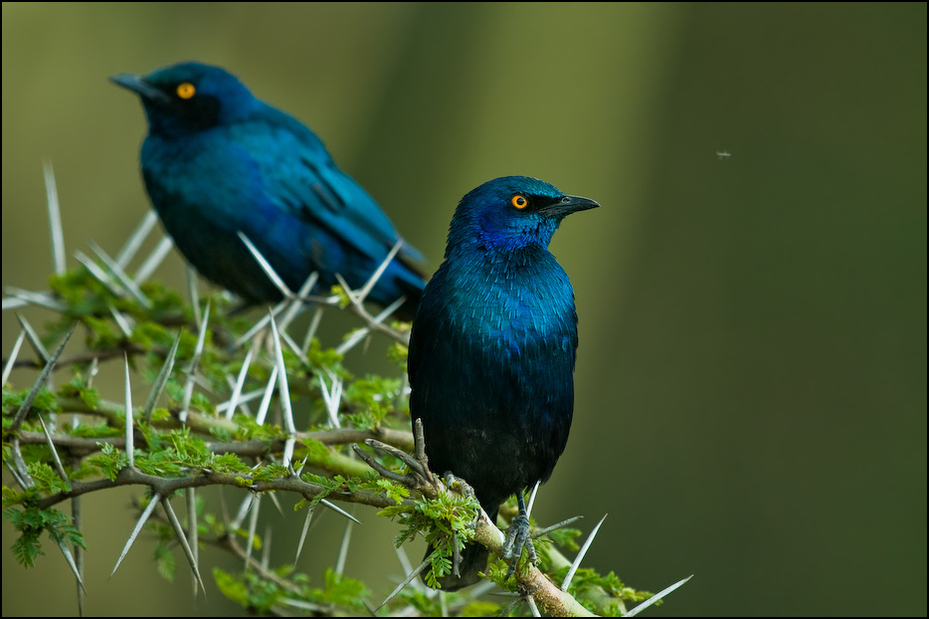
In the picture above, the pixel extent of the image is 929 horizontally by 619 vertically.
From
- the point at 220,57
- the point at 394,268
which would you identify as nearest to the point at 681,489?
the point at 394,268

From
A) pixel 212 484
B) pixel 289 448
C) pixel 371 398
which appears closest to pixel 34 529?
pixel 212 484

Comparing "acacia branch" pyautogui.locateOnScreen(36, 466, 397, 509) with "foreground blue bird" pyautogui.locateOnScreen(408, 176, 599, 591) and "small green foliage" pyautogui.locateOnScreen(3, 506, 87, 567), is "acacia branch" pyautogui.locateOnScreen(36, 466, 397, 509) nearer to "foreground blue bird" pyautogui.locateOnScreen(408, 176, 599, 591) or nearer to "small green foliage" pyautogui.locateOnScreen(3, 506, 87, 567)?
"small green foliage" pyautogui.locateOnScreen(3, 506, 87, 567)

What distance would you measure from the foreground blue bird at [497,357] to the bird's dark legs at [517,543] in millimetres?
29

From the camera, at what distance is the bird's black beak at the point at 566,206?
10.1 ft

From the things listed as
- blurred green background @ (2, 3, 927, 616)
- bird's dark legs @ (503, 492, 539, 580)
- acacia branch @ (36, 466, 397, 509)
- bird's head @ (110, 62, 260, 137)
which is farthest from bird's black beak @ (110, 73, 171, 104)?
bird's dark legs @ (503, 492, 539, 580)

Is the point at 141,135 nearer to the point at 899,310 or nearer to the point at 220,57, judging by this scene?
the point at 220,57

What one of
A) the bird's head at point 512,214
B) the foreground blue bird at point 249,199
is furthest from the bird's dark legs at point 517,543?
the foreground blue bird at point 249,199

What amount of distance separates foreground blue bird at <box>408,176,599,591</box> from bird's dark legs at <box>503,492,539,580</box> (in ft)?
0.10

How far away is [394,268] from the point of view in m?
5.64

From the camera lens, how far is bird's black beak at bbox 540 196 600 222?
3092 millimetres

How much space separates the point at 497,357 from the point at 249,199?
3081 millimetres

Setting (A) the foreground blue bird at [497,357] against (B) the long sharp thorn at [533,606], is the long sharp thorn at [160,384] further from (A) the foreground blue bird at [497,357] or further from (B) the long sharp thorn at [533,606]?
(B) the long sharp thorn at [533,606]

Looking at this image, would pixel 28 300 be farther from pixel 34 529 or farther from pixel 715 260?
pixel 715 260

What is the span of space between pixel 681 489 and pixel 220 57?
5.41 metres
